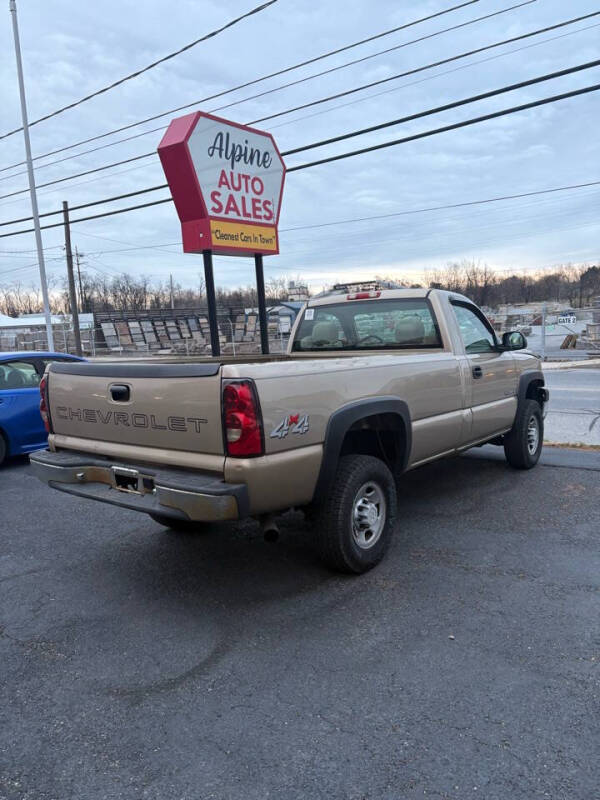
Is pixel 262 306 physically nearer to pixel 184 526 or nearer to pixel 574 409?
pixel 184 526

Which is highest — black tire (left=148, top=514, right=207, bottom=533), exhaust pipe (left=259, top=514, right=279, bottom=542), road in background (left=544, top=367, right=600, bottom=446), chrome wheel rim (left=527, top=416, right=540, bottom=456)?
exhaust pipe (left=259, top=514, right=279, bottom=542)

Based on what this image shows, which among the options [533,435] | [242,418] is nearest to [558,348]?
[533,435]

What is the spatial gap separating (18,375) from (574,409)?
354 inches

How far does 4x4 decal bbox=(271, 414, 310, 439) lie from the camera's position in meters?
3.20

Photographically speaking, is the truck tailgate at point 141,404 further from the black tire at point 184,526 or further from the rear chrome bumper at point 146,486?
the black tire at point 184,526

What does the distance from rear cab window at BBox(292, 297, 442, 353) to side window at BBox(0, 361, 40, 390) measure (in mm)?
4060

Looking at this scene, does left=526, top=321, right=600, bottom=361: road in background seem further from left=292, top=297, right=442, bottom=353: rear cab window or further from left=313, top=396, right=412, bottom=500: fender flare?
left=313, top=396, right=412, bottom=500: fender flare

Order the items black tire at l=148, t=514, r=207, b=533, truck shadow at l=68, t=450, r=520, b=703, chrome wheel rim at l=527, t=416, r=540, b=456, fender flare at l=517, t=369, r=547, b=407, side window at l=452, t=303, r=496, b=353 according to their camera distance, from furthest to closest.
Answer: chrome wheel rim at l=527, t=416, r=540, b=456 < fender flare at l=517, t=369, r=547, b=407 < side window at l=452, t=303, r=496, b=353 < black tire at l=148, t=514, r=207, b=533 < truck shadow at l=68, t=450, r=520, b=703

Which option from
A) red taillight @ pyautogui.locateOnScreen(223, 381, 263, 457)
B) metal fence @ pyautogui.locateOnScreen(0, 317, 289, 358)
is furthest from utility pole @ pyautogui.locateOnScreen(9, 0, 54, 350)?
red taillight @ pyautogui.locateOnScreen(223, 381, 263, 457)

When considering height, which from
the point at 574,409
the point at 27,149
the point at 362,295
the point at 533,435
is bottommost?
the point at 574,409

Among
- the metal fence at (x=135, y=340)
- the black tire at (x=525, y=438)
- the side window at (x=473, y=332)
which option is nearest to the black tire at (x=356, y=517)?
the side window at (x=473, y=332)

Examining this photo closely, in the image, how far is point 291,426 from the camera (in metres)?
3.28

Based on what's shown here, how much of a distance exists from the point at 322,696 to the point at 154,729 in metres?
0.73

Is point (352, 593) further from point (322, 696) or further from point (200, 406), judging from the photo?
point (200, 406)
